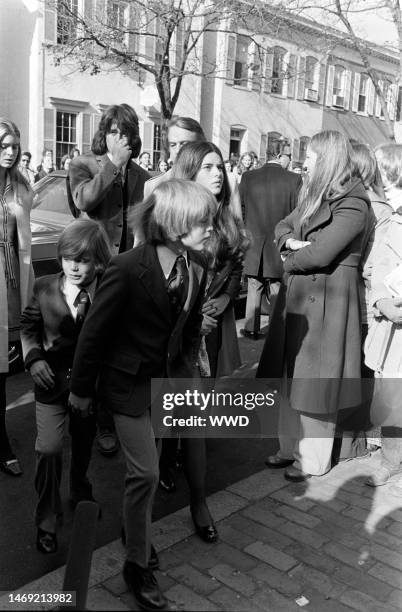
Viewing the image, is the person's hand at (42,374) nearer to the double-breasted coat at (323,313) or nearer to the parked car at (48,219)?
the double-breasted coat at (323,313)

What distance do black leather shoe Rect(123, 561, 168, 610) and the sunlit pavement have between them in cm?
6

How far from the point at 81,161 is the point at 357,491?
2.59 m

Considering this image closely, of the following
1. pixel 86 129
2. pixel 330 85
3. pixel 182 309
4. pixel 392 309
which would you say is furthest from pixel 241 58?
pixel 182 309

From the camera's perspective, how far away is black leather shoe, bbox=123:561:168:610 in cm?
261

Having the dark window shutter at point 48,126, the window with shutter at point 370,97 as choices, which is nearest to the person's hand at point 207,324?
the dark window shutter at point 48,126

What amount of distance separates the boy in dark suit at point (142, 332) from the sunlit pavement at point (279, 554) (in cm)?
27

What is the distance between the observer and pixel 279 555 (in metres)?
3.13

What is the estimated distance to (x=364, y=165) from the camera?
13.9ft

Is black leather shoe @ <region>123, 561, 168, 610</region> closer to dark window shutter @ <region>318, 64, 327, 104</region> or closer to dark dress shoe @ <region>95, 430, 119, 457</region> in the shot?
dark dress shoe @ <region>95, 430, 119, 457</region>

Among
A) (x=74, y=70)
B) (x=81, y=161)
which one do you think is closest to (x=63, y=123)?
(x=74, y=70)

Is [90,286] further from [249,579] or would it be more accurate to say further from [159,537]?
[249,579]

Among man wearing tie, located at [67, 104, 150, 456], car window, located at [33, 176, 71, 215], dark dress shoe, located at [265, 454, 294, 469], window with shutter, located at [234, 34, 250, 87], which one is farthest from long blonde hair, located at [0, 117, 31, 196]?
window with shutter, located at [234, 34, 250, 87]

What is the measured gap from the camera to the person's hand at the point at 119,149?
13.4 feet

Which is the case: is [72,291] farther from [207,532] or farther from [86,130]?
[86,130]
